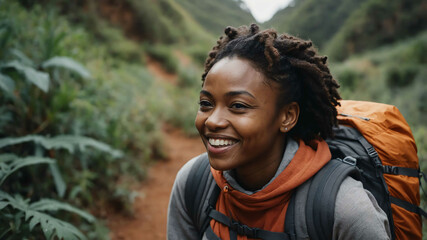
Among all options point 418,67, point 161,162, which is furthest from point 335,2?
point 161,162

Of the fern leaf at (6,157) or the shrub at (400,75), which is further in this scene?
the shrub at (400,75)

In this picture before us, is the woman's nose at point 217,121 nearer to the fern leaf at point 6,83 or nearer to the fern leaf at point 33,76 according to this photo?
the fern leaf at point 33,76

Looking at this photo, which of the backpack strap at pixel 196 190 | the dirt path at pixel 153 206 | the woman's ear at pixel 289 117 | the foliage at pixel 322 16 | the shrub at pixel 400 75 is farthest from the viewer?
the shrub at pixel 400 75

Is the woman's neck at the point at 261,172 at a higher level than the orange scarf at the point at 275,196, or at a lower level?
higher

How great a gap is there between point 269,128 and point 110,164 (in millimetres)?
3502

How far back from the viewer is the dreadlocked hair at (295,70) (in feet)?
4.99

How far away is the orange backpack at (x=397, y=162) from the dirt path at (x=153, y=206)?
319 cm

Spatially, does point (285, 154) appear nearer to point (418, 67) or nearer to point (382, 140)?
point (382, 140)

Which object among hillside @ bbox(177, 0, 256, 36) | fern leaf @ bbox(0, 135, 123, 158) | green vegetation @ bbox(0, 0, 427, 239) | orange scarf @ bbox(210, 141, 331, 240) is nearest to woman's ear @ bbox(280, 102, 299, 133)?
orange scarf @ bbox(210, 141, 331, 240)

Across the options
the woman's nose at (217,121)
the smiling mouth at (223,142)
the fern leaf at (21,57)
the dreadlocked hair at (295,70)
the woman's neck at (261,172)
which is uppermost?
the fern leaf at (21,57)

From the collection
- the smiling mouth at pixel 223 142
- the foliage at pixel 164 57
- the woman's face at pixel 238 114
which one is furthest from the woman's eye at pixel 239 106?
the foliage at pixel 164 57

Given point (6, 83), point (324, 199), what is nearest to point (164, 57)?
point (6, 83)

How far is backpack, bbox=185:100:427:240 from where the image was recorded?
4.53 ft

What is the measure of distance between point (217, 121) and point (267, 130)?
0.28 meters
